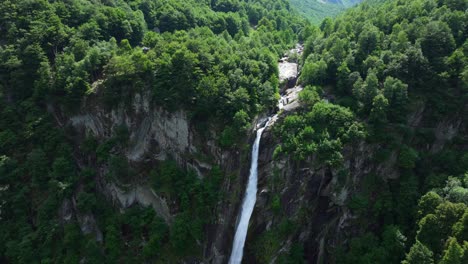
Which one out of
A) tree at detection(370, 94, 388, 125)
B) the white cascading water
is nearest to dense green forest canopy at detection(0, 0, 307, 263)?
the white cascading water

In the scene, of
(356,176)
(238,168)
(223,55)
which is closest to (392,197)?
(356,176)

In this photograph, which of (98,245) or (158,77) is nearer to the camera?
(98,245)

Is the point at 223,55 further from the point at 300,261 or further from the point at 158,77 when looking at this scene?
the point at 300,261

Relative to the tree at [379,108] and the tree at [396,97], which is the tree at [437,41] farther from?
the tree at [379,108]

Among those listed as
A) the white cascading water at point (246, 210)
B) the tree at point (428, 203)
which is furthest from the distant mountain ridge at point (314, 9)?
the tree at point (428, 203)

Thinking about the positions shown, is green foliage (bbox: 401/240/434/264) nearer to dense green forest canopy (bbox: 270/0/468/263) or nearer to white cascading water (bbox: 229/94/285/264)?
dense green forest canopy (bbox: 270/0/468/263)
